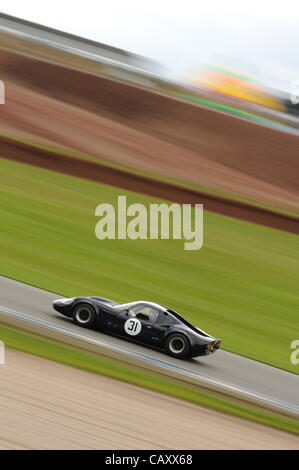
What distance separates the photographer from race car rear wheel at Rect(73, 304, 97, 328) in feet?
34.2

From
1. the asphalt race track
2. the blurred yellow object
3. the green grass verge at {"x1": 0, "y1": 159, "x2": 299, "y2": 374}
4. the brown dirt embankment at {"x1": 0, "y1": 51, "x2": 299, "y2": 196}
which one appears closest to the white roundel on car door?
the asphalt race track

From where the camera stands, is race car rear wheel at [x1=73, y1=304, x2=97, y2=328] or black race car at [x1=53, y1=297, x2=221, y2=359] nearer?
black race car at [x1=53, y1=297, x2=221, y2=359]

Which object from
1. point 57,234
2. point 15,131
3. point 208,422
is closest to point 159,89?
point 15,131

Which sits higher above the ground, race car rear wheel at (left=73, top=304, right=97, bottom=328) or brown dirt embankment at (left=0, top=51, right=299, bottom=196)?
brown dirt embankment at (left=0, top=51, right=299, bottom=196)

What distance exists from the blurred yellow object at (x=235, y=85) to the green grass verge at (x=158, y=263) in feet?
37.7

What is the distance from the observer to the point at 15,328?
9.77m

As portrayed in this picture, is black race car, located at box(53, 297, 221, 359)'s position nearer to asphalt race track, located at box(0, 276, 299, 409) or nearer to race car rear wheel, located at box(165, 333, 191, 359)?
race car rear wheel, located at box(165, 333, 191, 359)

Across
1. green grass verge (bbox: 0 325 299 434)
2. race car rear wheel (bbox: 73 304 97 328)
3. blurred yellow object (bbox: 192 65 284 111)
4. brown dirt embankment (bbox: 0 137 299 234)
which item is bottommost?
green grass verge (bbox: 0 325 299 434)

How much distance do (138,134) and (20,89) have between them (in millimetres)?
4843

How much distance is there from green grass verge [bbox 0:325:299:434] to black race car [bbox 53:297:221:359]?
1035mm

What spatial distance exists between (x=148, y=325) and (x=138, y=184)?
10383 millimetres

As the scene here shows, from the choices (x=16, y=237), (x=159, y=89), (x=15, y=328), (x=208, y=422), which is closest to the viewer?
(x=208, y=422)

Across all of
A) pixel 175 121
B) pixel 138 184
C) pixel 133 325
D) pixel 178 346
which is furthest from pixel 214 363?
pixel 175 121
